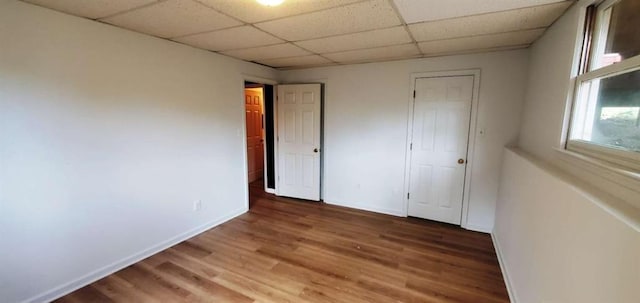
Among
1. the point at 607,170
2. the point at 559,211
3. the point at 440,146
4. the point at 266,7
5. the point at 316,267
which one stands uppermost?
the point at 266,7

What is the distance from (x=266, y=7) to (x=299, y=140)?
2644 millimetres

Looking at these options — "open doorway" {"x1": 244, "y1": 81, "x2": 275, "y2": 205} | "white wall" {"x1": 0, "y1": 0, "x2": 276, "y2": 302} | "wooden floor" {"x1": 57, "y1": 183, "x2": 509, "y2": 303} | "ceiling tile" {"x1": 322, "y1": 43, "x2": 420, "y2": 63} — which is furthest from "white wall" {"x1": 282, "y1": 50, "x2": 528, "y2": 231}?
"white wall" {"x1": 0, "y1": 0, "x2": 276, "y2": 302}

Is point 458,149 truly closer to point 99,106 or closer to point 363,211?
point 363,211

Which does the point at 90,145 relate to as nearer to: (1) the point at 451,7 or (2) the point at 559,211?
(1) the point at 451,7

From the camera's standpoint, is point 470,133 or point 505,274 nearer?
point 505,274

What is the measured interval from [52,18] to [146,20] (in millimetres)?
599

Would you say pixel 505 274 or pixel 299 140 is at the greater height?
pixel 299 140

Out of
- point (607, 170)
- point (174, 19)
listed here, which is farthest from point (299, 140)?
point (607, 170)

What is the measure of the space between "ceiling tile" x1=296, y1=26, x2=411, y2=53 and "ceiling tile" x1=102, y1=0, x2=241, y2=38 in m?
0.88

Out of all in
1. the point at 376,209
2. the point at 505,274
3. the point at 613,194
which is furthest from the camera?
the point at 376,209

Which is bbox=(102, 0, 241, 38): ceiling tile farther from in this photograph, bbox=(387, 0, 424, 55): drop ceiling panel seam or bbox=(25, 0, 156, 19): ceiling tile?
bbox=(387, 0, 424, 55): drop ceiling panel seam

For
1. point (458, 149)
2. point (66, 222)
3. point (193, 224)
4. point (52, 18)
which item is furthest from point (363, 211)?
point (52, 18)

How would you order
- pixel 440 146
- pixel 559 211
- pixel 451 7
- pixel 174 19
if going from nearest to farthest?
pixel 559 211, pixel 451 7, pixel 174 19, pixel 440 146

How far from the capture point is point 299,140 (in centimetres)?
435
